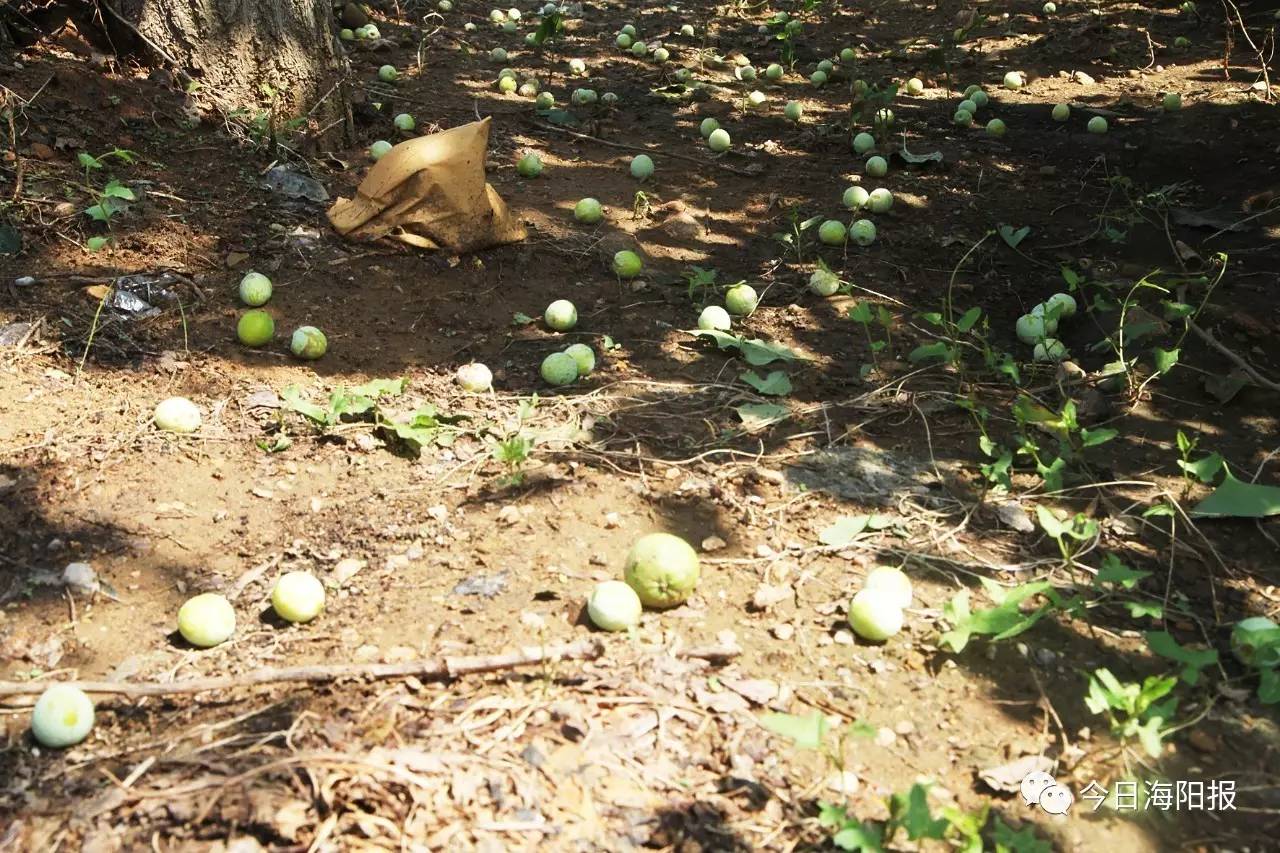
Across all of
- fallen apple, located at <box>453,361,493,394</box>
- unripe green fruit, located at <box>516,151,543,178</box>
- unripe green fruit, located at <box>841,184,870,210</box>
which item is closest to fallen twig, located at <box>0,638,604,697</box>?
fallen apple, located at <box>453,361,493,394</box>

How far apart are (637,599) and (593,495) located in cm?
66

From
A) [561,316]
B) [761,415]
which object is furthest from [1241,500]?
[561,316]

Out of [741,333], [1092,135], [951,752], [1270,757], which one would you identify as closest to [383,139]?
[741,333]

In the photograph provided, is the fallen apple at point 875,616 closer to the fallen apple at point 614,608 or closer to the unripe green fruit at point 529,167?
the fallen apple at point 614,608

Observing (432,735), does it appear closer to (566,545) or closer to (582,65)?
(566,545)

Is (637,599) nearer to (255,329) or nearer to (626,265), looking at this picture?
(255,329)

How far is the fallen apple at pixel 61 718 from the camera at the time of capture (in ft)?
8.33

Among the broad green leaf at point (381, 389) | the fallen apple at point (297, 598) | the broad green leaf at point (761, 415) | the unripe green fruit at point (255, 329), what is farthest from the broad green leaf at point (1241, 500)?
the unripe green fruit at point (255, 329)

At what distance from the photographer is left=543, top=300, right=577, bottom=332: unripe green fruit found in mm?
4672

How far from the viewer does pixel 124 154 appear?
5.27 meters

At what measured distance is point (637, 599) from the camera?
2.97 metres

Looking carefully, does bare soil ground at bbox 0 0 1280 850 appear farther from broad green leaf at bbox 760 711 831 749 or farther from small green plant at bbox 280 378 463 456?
broad green leaf at bbox 760 711 831 749

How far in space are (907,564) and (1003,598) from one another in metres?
0.35

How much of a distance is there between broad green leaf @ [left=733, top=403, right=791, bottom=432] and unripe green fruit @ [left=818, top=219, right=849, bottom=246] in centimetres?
172
